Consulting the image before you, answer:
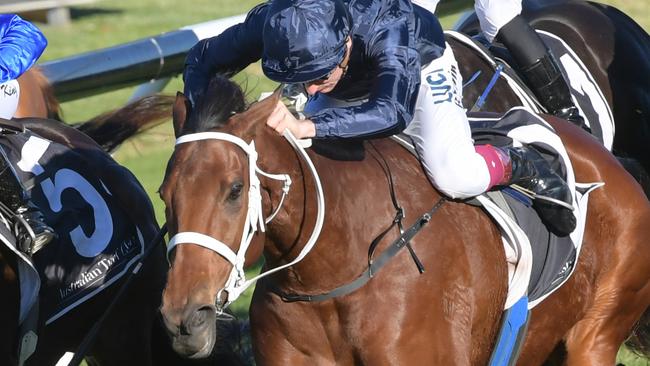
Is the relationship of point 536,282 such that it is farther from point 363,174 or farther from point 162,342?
point 162,342

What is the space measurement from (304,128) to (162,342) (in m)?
1.79

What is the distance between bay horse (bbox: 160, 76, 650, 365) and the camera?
140 inches

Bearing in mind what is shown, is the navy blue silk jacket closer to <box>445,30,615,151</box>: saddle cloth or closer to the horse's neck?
the horse's neck

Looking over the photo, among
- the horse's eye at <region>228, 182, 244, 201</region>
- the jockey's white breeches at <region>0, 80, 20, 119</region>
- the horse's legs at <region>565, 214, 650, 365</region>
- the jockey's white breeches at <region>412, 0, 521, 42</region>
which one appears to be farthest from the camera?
the jockey's white breeches at <region>412, 0, 521, 42</region>

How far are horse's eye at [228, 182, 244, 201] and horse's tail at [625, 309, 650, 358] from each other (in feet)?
8.80

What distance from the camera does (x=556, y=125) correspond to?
5184mm

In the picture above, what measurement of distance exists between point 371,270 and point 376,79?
0.60 metres

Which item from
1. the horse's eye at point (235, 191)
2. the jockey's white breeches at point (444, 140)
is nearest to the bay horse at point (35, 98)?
the jockey's white breeches at point (444, 140)

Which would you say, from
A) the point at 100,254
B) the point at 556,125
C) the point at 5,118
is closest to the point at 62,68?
the point at 5,118

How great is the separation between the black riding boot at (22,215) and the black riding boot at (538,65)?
2.44 meters

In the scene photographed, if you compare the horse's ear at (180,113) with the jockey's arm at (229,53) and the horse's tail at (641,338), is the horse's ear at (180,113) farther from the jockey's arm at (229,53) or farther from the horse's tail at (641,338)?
the horse's tail at (641,338)

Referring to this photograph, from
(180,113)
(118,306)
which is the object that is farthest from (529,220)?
(118,306)

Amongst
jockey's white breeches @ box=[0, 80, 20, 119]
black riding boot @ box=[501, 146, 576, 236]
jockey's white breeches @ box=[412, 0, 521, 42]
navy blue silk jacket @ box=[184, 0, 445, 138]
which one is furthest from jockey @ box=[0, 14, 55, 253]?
jockey's white breeches @ box=[412, 0, 521, 42]

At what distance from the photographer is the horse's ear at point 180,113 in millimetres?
3807
